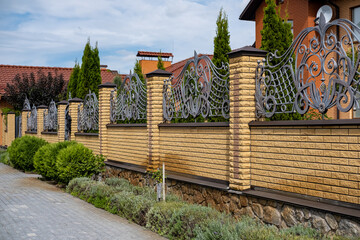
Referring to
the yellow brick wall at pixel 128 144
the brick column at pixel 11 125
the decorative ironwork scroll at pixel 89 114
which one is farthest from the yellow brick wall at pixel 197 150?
the brick column at pixel 11 125

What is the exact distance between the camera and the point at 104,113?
521 inches

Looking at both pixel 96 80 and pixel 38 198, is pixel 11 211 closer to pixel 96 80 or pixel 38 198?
pixel 38 198

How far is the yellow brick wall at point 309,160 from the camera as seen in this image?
208 inches

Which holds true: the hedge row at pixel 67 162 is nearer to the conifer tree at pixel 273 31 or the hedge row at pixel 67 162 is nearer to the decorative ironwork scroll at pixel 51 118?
the decorative ironwork scroll at pixel 51 118

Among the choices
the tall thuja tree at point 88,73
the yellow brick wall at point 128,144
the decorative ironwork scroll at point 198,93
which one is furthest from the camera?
the tall thuja tree at point 88,73

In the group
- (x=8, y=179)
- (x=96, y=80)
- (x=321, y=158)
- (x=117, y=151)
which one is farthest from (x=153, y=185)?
(x=96, y=80)

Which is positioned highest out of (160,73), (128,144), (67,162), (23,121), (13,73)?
(13,73)

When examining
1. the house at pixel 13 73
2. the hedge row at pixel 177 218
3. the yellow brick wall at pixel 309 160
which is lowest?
the hedge row at pixel 177 218

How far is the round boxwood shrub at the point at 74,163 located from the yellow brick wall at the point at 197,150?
11.6 feet

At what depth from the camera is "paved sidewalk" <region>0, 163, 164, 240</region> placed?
694 cm

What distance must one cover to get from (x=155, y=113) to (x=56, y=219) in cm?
335

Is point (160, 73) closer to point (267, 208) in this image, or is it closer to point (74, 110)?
point (267, 208)

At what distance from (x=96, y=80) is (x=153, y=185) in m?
12.0

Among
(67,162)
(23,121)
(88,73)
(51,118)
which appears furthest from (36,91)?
(67,162)
